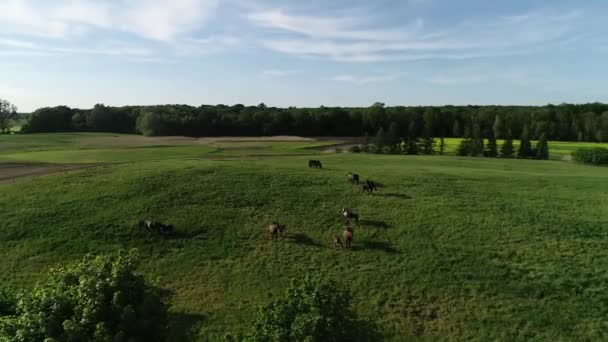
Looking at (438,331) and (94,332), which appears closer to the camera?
(94,332)

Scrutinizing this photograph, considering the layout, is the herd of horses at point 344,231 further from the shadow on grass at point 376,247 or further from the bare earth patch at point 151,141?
the bare earth patch at point 151,141

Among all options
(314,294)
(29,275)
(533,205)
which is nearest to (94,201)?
(29,275)

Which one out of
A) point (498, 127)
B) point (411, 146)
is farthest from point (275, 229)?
point (498, 127)

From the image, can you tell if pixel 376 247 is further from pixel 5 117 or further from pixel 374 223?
pixel 5 117

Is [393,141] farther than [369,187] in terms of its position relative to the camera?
Yes

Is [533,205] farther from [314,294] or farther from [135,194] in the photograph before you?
[135,194]
